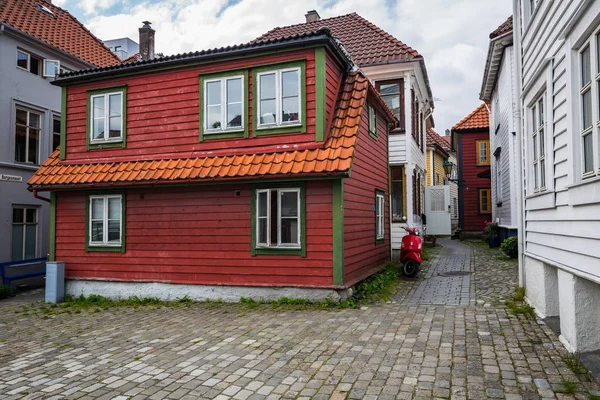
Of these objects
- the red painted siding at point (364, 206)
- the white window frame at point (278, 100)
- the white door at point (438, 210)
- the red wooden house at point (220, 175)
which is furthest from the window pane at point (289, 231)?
the white door at point (438, 210)

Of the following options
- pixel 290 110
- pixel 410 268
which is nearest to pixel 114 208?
pixel 290 110

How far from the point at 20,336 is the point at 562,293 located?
28.2ft

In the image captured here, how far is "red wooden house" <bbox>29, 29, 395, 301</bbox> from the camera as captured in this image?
9.13 meters

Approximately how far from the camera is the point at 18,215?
14.9 metres

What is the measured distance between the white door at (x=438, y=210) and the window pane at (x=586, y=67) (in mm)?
15528

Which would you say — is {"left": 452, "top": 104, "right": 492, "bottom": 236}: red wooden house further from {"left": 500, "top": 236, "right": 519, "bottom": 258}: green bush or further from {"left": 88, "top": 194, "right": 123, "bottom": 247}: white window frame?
{"left": 88, "top": 194, "right": 123, "bottom": 247}: white window frame

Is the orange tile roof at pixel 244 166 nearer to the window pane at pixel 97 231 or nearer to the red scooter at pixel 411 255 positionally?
the window pane at pixel 97 231

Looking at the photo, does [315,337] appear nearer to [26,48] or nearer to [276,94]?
[276,94]

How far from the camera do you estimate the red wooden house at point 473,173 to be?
26609 millimetres

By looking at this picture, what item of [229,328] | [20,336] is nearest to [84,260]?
[20,336]

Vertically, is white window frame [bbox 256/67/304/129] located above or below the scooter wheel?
above

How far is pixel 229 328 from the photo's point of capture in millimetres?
7504

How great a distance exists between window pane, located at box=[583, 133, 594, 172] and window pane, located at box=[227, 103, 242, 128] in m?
6.74

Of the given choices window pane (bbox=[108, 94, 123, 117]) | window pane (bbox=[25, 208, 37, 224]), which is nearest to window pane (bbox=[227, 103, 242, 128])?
window pane (bbox=[108, 94, 123, 117])
